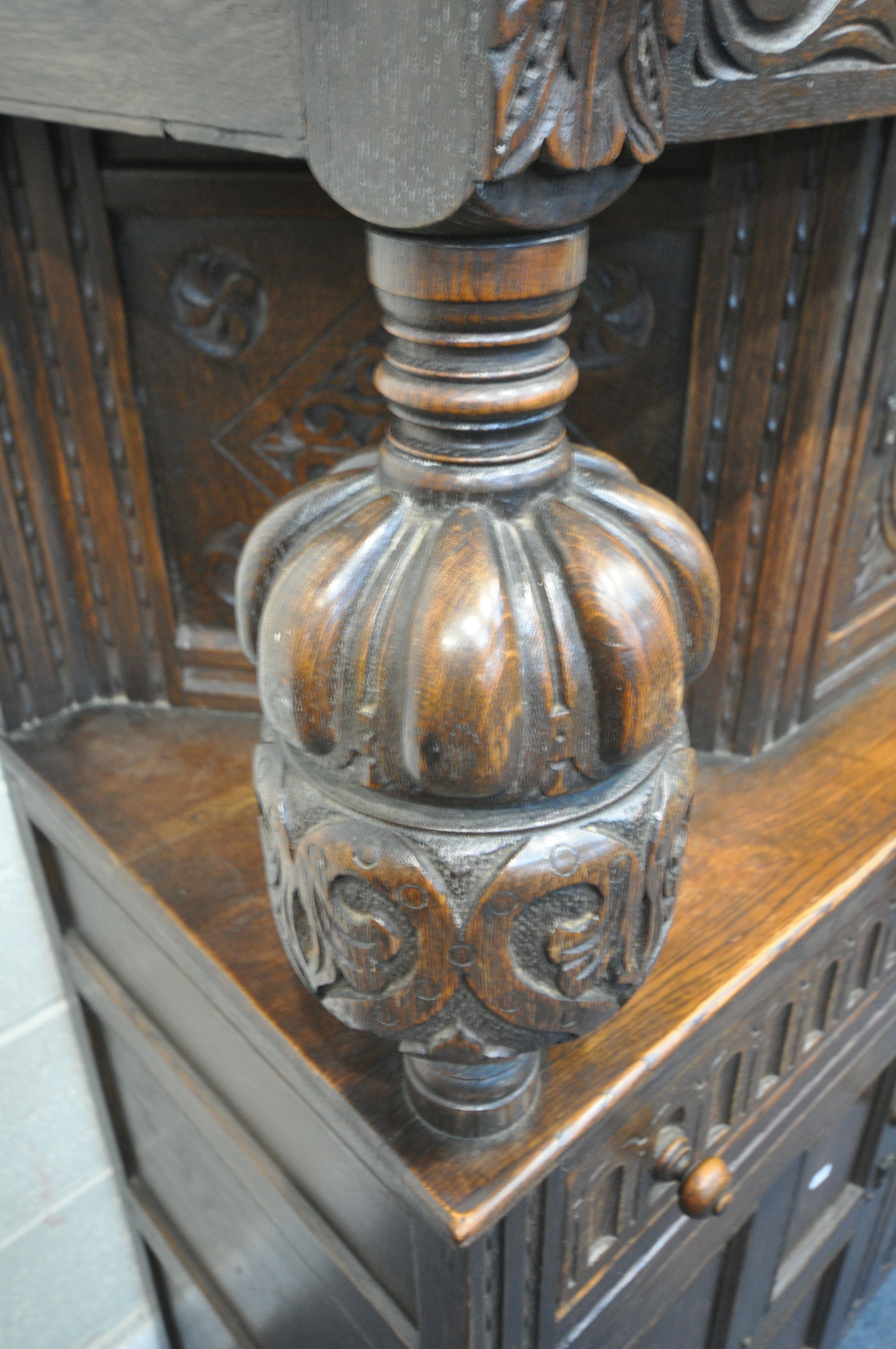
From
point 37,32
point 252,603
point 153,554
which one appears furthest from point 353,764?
point 153,554

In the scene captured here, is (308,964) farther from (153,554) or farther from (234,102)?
(153,554)

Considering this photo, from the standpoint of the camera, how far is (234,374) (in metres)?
0.81

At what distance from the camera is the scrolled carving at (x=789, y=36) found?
427 millimetres

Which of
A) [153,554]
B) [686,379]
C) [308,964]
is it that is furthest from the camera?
[153,554]

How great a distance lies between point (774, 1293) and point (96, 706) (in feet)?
3.22

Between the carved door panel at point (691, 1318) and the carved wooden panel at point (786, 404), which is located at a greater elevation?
the carved wooden panel at point (786, 404)

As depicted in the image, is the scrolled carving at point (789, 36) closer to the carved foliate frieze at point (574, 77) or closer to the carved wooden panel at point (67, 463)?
the carved foliate frieze at point (574, 77)

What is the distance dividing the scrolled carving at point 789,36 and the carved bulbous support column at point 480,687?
11 cm

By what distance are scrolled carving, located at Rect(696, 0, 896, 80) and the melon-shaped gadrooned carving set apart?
191 mm

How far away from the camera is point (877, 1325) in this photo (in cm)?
153

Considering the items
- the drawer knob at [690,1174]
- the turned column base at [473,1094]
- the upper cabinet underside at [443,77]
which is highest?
the upper cabinet underside at [443,77]

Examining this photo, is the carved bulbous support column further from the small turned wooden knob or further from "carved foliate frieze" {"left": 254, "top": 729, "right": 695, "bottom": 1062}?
the small turned wooden knob

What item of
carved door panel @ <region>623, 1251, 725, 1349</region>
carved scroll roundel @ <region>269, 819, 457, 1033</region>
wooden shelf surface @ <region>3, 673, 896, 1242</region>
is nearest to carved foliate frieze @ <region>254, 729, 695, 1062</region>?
carved scroll roundel @ <region>269, 819, 457, 1033</region>

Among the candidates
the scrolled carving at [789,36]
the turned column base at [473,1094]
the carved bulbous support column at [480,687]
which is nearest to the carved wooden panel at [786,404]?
the scrolled carving at [789,36]
